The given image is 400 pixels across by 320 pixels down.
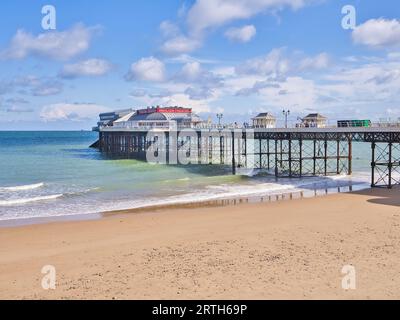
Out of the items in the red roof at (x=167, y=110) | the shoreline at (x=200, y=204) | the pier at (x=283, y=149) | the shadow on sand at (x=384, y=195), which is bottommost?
the shoreline at (x=200, y=204)

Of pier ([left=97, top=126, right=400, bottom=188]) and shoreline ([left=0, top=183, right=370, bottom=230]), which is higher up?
pier ([left=97, top=126, right=400, bottom=188])

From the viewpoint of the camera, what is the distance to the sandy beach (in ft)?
29.1

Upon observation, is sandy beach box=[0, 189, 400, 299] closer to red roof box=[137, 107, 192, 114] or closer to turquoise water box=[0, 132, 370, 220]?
turquoise water box=[0, 132, 370, 220]

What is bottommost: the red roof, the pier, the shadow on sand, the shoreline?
the shoreline

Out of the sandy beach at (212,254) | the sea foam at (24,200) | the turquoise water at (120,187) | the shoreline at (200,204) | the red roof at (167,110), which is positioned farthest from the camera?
the red roof at (167,110)

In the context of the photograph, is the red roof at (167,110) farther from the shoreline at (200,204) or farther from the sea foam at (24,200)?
the shoreline at (200,204)

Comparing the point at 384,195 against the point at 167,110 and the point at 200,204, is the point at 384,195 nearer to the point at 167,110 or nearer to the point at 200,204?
the point at 200,204

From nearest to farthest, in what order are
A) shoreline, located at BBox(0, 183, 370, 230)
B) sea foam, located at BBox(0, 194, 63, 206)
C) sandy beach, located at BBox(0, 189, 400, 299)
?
sandy beach, located at BBox(0, 189, 400, 299) → shoreline, located at BBox(0, 183, 370, 230) → sea foam, located at BBox(0, 194, 63, 206)

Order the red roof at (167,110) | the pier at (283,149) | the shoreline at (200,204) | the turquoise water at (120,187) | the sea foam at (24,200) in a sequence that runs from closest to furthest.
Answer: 1. the shoreline at (200,204)
2. the turquoise water at (120,187)
3. the sea foam at (24,200)
4. the pier at (283,149)
5. the red roof at (167,110)

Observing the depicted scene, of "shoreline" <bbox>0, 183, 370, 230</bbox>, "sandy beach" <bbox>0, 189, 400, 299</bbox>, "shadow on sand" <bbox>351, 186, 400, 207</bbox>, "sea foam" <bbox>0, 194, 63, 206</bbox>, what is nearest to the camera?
"sandy beach" <bbox>0, 189, 400, 299</bbox>

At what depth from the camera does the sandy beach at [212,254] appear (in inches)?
349

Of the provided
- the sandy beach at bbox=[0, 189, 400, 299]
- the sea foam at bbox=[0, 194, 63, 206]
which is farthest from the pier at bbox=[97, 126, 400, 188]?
the sea foam at bbox=[0, 194, 63, 206]

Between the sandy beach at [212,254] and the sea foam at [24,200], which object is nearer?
the sandy beach at [212,254]

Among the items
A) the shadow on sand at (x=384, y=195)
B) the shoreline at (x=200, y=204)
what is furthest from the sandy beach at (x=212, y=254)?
the shadow on sand at (x=384, y=195)
